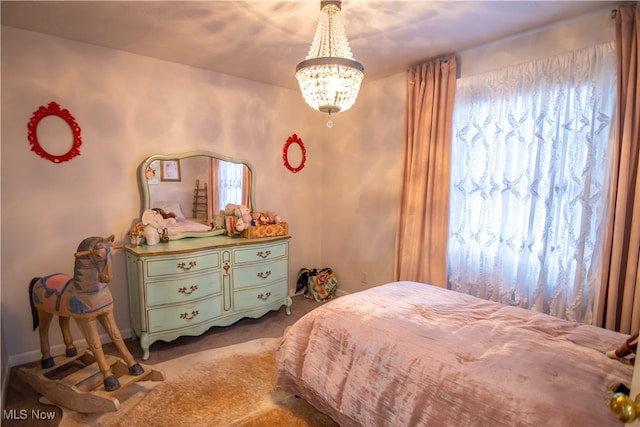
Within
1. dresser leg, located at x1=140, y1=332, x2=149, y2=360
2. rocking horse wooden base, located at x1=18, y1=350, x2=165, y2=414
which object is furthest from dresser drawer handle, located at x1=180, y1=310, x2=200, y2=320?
rocking horse wooden base, located at x1=18, y1=350, x2=165, y2=414

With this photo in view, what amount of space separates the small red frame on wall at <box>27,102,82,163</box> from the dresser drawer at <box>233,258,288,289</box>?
5.07 feet

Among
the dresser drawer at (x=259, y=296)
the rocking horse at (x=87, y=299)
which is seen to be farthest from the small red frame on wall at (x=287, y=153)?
the rocking horse at (x=87, y=299)

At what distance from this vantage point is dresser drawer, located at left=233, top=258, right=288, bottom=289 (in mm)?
2998

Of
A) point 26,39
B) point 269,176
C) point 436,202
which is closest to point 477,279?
point 436,202

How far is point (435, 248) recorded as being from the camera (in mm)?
2879

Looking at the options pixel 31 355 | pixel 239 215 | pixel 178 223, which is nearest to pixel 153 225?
pixel 178 223

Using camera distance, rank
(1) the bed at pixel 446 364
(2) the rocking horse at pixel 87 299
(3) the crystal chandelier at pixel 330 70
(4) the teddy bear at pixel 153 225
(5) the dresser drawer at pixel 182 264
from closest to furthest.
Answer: (1) the bed at pixel 446 364 → (3) the crystal chandelier at pixel 330 70 → (2) the rocking horse at pixel 87 299 → (5) the dresser drawer at pixel 182 264 → (4) the teddy bear at pixel 153 225

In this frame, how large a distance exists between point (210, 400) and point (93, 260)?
3.60 ft

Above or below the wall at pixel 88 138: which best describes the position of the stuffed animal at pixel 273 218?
below

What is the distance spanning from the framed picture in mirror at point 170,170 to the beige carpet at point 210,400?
151 cm

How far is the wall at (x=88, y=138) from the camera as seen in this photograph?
235 centimetres

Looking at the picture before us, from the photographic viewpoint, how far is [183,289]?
2.64 meters

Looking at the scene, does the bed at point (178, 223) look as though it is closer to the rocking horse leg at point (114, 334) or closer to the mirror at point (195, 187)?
the mirror at point (195, 187)

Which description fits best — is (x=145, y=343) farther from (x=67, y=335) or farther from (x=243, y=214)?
(x=243, y=214)
